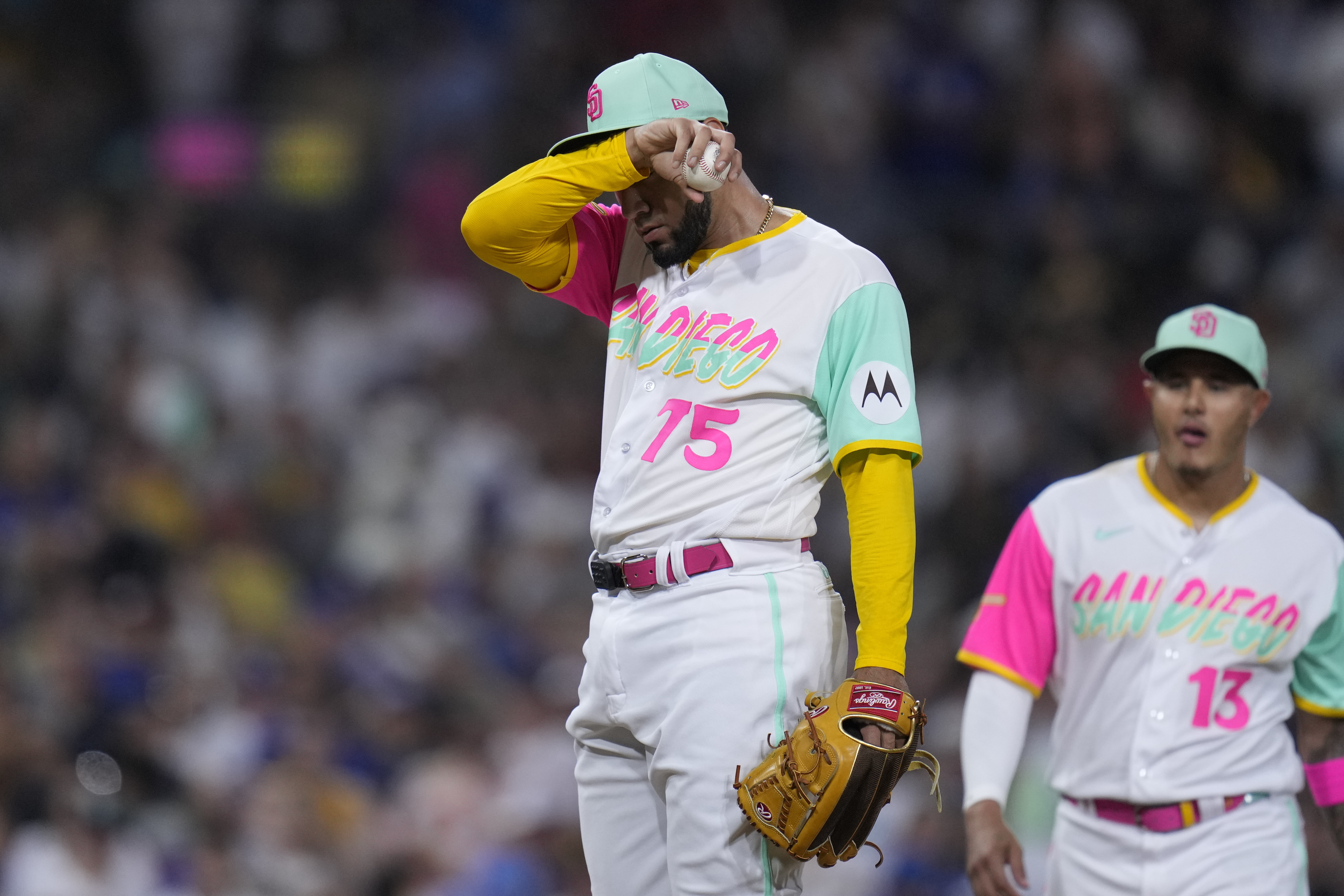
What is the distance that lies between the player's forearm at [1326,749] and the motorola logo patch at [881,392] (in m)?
1.61

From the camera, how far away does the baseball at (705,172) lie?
119 inches

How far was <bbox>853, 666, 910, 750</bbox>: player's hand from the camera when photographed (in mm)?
2914

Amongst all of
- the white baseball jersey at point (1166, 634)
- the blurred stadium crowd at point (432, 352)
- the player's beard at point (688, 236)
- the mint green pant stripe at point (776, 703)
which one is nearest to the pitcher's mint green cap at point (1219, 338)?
the white baseball jersey at point (1166, 634)

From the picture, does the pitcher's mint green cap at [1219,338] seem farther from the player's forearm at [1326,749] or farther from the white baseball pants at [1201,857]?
the white baseball pants at [1201,857]

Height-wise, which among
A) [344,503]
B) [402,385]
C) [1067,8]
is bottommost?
[344,503]

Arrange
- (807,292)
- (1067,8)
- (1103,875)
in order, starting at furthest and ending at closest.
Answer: (1067,8) < (1103,875) < (807,292)

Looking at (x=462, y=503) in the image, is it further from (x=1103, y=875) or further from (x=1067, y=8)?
(x=1103, y=875)

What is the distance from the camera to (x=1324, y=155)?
29.6 ft

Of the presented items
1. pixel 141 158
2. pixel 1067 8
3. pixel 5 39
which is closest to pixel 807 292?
pixel 1067 8

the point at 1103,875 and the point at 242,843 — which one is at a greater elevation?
the point at 1103,875

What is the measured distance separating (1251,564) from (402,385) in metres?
6.33

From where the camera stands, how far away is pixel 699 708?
3.02 metres

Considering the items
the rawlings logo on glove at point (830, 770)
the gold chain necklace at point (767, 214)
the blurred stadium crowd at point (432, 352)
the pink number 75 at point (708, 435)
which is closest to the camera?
the rawlings logo on glove at point (830, 770)

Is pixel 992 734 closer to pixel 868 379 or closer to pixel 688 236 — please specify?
pixel 868 379
